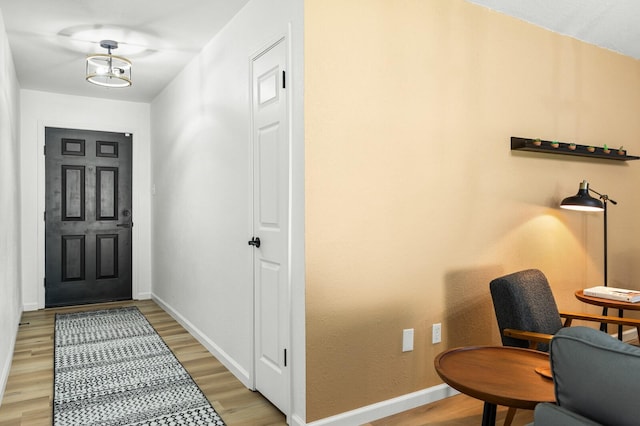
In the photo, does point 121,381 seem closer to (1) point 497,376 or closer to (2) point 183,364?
(2) point 183,364

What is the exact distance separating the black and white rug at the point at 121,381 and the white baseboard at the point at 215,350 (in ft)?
0.94

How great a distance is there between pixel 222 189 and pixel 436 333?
1850 millimetres

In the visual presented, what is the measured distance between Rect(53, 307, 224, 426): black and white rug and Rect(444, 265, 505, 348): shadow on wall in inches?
59.9

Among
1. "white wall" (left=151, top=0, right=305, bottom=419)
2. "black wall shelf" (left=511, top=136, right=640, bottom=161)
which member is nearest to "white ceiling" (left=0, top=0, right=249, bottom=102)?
"white wall" (left=151, top=0, right=305, bottom=419)

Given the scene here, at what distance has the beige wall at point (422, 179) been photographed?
239 centimetres

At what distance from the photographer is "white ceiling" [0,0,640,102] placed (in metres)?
3.02

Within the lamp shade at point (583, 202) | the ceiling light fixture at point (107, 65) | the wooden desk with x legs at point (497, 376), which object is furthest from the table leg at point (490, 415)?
the ceiling light fixture at point (107, 65)

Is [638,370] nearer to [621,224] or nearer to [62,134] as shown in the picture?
[621,224]

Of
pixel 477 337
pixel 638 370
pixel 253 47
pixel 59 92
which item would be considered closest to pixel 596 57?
pixel 477 337

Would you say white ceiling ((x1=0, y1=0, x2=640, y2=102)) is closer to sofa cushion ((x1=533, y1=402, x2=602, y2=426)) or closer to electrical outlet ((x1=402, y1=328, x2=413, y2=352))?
electrical outlet ((x1=402, y1=328, x2=413, y2=352))

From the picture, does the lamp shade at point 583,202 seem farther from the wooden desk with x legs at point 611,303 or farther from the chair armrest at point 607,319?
the chair armrest at point 607,319

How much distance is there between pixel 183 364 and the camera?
11.4 ft

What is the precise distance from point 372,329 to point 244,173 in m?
1.32

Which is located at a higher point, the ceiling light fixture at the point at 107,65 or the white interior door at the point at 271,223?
the ceiling light fixture at the point at 107,65
